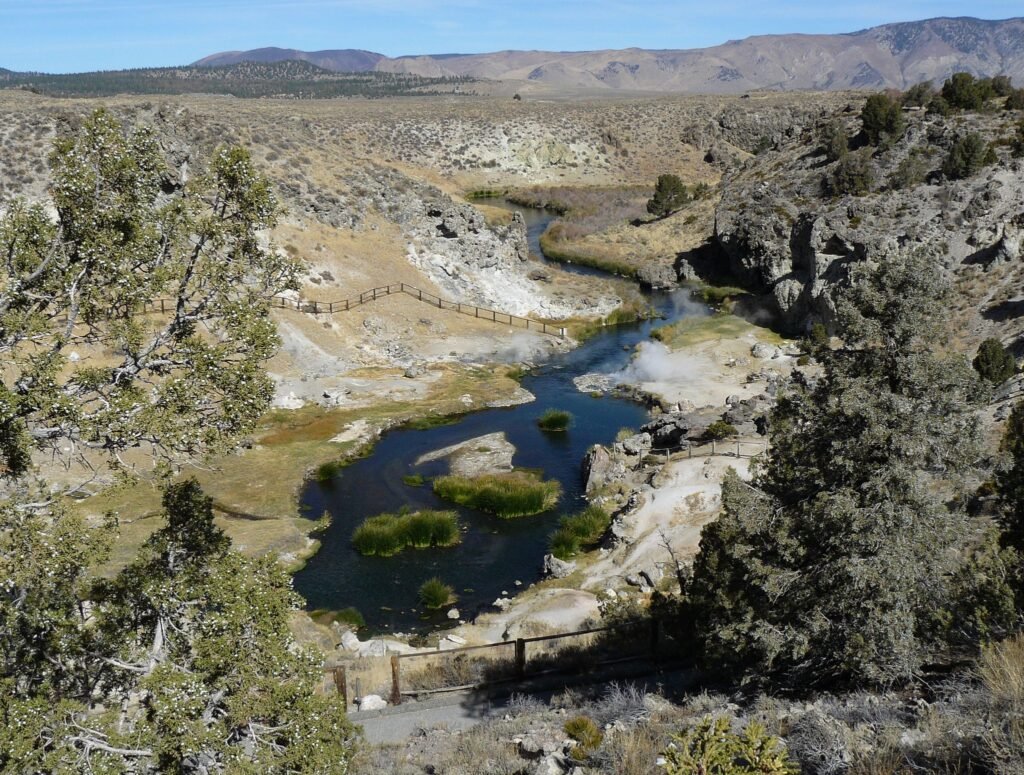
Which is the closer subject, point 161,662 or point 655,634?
point 161,662

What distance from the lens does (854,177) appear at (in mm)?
62938

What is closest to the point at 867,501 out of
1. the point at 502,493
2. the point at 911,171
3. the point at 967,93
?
the point at 502,493

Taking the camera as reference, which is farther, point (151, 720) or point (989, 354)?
point (989, 354)

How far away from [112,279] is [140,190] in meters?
1.34

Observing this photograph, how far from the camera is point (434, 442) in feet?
136

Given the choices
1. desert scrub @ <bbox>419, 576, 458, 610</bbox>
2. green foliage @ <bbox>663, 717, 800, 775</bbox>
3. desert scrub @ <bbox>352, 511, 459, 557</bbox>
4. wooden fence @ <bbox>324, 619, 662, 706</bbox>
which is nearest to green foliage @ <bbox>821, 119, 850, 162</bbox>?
desert scrub @ <bbox>352, 511, 459, 557</bbox>

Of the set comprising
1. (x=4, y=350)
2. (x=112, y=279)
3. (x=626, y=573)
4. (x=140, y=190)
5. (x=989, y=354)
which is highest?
(x=140, y=190)

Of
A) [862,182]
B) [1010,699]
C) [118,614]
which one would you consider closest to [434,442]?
[118,614]

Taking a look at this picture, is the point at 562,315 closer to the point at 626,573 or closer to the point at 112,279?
the point at 626,573

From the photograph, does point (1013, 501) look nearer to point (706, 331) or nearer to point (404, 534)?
point (404, 534)

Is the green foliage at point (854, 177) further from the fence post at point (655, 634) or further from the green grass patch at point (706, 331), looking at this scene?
the fence post at point (655, 634)

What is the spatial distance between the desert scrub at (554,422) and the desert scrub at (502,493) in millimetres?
7008

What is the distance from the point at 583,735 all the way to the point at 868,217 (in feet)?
180

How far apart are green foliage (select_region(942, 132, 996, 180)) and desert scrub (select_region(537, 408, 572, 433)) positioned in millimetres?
36039
